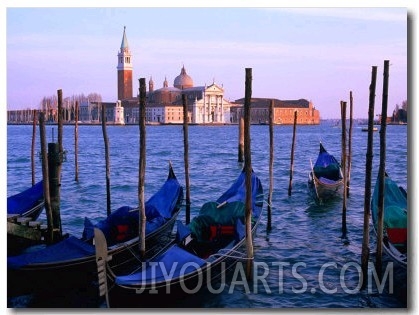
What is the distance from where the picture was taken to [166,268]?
14.8 ft

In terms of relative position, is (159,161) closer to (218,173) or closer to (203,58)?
(218,173)

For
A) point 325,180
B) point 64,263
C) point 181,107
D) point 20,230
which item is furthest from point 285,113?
point 64,263

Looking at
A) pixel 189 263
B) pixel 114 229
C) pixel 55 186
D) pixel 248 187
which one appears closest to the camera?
pixel 189 263

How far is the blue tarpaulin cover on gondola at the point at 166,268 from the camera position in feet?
14.2

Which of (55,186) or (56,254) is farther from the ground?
(55,186)

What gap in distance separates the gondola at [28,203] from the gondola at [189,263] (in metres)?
1.83

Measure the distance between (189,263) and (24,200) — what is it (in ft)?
9.02

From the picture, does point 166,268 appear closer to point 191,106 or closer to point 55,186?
point 55,186

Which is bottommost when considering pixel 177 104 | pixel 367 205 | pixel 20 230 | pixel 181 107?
pixel 20 230

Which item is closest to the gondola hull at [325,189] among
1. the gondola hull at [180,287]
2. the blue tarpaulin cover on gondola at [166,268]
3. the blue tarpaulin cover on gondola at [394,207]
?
the blue tarpaulin cover on gondola at [394,207]

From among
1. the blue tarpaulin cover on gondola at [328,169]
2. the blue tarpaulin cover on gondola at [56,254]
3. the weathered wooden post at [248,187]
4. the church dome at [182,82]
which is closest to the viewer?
the blue tarpaulin cover on gondola at [56,254]

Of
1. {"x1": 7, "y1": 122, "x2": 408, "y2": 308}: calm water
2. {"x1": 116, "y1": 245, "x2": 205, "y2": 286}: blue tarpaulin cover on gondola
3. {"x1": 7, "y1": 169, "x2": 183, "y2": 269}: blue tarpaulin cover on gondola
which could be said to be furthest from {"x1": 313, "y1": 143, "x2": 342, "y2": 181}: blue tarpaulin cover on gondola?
{"x1": 116, "y1": 245, "x2": 205, "y2": 286}: blue tarpaulin cover on gondola

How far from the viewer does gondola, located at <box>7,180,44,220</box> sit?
6598mm

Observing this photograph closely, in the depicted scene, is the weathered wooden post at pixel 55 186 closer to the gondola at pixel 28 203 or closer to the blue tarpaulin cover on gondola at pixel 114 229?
the blue tarpaulin cover on gondola at pixel 114 229
